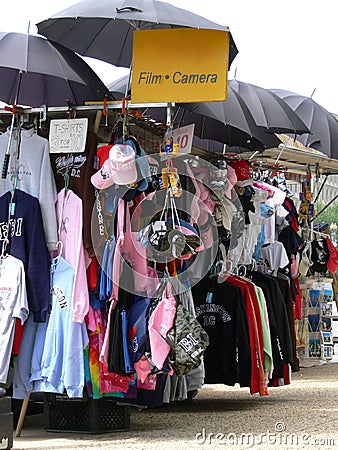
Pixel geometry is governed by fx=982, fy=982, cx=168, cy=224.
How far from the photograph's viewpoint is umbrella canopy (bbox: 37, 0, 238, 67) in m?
5.77

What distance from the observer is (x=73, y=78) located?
21.3 ft

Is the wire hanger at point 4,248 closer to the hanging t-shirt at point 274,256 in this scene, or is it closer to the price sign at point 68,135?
the price sign at point 68,135

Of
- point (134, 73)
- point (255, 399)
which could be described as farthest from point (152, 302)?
point (255, 399)

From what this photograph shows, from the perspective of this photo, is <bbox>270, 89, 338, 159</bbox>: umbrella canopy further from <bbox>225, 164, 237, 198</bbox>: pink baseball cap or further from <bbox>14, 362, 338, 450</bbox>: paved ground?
<bbox>14, 362, 338, 450</bbox>: paved ground

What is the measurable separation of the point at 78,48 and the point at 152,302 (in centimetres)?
188

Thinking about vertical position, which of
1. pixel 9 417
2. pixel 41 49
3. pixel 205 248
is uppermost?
pixel 41 49

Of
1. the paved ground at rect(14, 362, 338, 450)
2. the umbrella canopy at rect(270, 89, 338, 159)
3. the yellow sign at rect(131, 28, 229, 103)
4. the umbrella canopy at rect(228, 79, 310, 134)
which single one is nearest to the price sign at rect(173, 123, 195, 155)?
the yellow sign at rect(131, 28, 229, 103)

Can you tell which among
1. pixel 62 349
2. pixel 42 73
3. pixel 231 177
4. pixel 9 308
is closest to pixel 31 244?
pixel 9 308

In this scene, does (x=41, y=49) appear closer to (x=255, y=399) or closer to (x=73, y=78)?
(x=73, y=78)

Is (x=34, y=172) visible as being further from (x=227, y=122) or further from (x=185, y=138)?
(x=227, y=122)

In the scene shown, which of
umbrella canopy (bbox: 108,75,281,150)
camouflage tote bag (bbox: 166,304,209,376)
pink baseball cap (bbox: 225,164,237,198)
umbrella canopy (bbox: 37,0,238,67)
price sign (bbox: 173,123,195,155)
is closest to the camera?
umbrella canopy (bbox: 37,0,238,67)

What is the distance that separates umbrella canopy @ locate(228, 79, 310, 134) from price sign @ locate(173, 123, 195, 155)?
1.34m

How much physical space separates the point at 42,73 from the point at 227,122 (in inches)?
64.2

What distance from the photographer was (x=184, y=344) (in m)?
6.06
